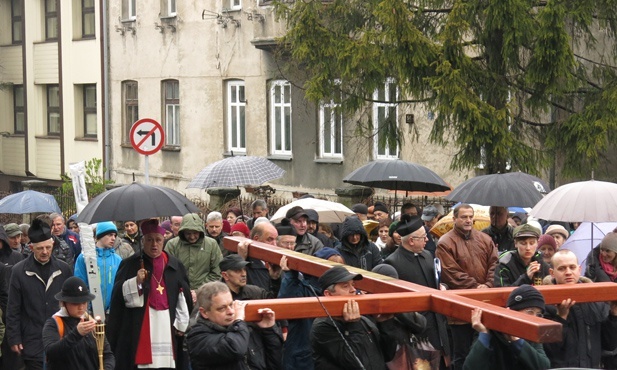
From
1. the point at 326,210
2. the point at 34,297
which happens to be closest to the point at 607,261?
the point at 34,297

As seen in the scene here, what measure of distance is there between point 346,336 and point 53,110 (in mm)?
35648

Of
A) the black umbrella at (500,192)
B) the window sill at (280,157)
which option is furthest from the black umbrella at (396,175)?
the window sill at (280,157)

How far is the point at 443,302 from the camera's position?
22.8ft

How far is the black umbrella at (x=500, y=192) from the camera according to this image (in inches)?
513

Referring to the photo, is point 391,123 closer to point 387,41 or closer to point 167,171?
point 387,41

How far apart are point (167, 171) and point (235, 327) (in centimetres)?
2862

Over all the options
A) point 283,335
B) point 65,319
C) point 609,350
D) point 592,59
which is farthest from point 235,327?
point 592,59

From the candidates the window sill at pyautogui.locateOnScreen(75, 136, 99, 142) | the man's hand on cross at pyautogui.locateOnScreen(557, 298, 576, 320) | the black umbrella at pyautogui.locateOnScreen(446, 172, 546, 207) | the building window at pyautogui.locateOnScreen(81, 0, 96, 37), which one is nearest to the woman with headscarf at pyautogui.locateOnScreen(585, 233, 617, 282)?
the man's hand on cross at pyautogui.locateOnScreen(557, 298, 576, 320)

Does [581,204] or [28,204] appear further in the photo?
[28,204]

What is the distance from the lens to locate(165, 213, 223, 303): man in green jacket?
1240cm

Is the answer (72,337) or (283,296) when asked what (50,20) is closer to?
(72,337)

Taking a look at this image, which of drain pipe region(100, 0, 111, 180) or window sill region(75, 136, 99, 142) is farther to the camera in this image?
window sill region(75, 136, 99, 142)

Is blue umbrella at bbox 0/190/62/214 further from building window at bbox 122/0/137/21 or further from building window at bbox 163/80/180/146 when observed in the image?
building window at bbox 122/0/137/21

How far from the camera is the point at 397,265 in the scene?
10.8 m
